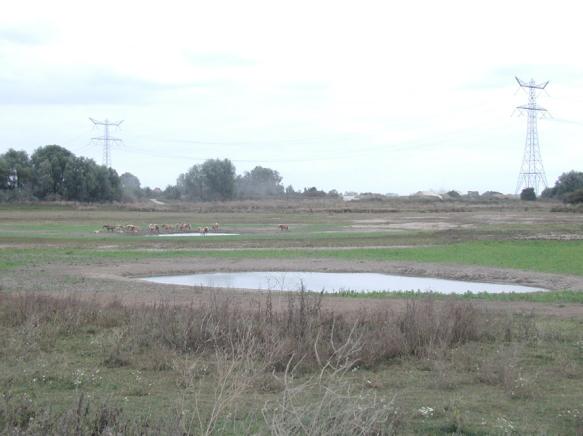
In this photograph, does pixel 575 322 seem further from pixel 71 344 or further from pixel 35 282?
pixel 35 282

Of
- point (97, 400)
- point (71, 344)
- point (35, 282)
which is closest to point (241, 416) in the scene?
point (97, 400)

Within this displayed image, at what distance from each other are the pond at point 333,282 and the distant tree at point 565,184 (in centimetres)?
11630

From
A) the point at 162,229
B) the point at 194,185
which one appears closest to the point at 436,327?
the point at 162,229

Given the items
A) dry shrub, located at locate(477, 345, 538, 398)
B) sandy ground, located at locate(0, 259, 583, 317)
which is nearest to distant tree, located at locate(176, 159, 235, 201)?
sandy ground, located at locate(0, 259, 583, 317)

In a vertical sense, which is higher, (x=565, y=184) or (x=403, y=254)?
(x=565, y=184)

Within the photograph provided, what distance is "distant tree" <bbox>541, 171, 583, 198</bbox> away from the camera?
14062cm

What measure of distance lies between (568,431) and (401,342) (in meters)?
4.30

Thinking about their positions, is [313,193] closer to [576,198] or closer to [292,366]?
[576,198]

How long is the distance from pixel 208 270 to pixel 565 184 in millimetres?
123479

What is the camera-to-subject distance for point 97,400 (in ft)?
30.6

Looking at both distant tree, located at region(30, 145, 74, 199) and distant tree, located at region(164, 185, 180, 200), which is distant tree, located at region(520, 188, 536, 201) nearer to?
distant tree, located at region(164, 185, 180, 200)

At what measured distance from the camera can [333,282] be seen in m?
30.4

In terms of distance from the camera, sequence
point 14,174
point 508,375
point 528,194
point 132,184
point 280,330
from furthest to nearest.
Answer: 1. point 132,184
2. point 528,194
3. point 14,174
4. point 280,330
5. point 508,375

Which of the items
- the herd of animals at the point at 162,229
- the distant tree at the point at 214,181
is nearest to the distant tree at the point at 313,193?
the distant tree at the point at 214,181
